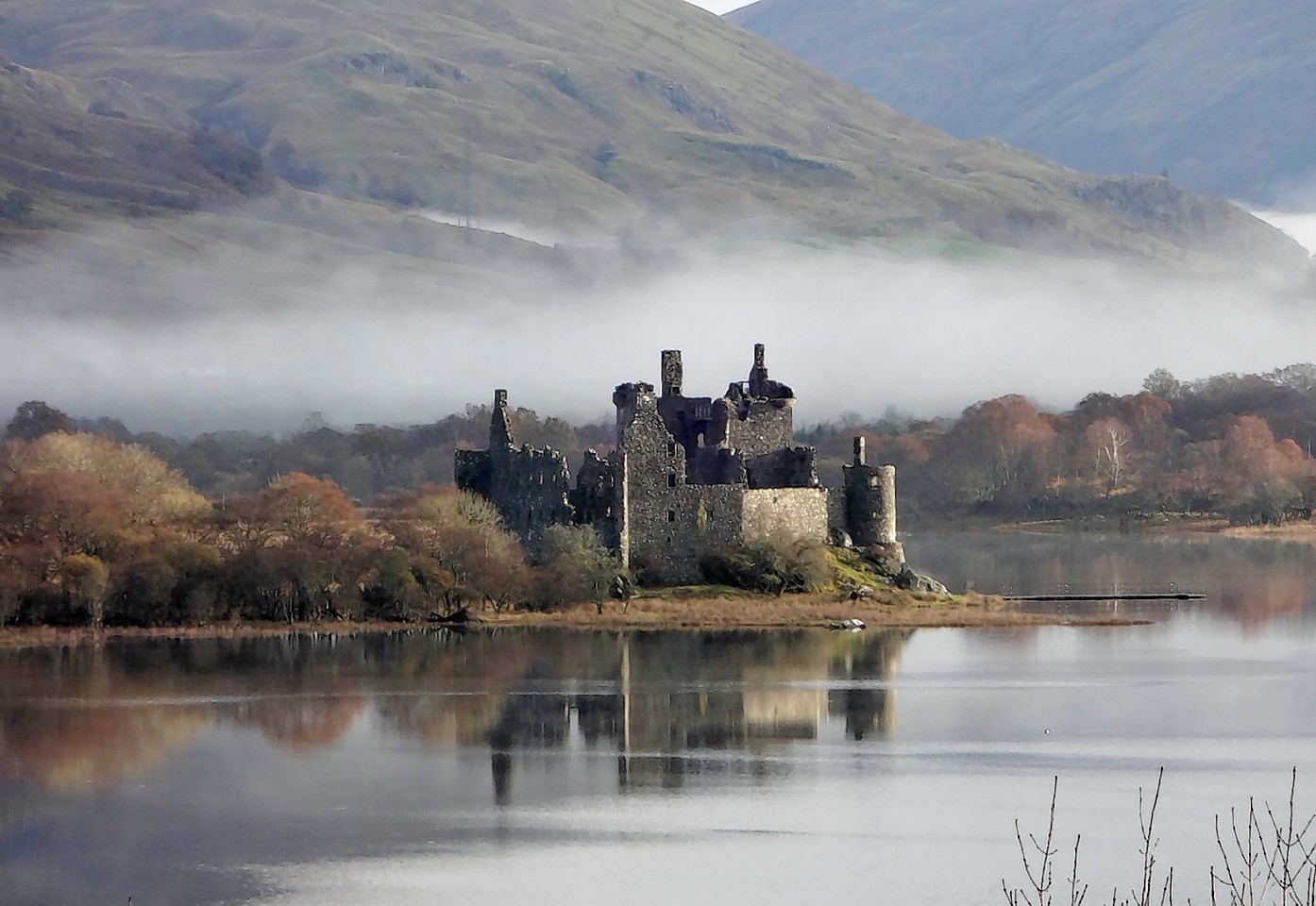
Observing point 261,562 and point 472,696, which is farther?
point 261,562

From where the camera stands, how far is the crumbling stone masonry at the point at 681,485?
2773 inches

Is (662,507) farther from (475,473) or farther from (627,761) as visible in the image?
(627,761)

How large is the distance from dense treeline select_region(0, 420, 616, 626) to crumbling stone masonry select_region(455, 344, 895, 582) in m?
1.24

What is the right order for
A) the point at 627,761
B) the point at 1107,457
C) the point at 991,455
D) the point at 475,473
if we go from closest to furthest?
the point at 627,761 → the point at 475,473 → the point at 991,455 → the point at 1107,457

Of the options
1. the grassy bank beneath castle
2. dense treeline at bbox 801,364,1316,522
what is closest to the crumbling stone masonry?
the grassy bank beneath castle

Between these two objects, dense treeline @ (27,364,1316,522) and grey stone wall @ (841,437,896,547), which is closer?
grey stone wall @ (841,437,896,547)

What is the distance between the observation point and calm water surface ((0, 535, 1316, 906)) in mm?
36000

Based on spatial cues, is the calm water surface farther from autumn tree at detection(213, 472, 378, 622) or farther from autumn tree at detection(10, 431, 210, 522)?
autumn tree at detection(10, 431, 210, 522)

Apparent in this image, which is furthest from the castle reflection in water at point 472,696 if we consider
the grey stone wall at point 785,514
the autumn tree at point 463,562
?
the grey stone wall at point 785,514

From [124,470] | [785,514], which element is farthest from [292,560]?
[124,470]

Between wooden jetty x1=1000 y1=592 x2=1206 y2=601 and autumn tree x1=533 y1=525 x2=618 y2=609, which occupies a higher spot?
autumn tree x1=533 y1=525 x2=618 y2=609

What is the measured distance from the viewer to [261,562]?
6638 cm

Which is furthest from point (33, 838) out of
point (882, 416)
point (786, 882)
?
point (882, 416)

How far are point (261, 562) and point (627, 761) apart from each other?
22.8 metres
